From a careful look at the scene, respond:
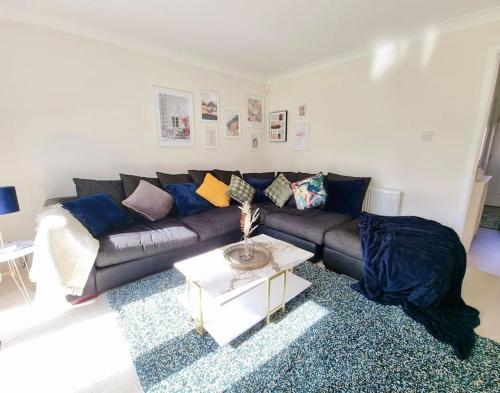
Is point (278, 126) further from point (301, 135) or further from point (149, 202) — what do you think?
point (149, 202)

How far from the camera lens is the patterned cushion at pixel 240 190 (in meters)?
3.21

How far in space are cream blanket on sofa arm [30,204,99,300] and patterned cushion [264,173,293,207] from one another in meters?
2.19

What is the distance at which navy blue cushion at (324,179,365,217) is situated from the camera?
2.77m

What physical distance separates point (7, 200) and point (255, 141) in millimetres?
3331

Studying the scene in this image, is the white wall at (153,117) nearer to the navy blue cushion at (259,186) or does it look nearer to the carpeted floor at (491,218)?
the navy blue cushion at (259,186)

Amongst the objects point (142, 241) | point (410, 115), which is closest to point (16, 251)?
point (142, 241)

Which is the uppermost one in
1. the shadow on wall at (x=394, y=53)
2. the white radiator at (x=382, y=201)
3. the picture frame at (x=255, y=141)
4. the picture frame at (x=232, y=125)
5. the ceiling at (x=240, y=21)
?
the ceiling at (x=240, y=21)

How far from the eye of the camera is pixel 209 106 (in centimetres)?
353

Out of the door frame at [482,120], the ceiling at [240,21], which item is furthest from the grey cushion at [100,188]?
the door frame at [482,120]

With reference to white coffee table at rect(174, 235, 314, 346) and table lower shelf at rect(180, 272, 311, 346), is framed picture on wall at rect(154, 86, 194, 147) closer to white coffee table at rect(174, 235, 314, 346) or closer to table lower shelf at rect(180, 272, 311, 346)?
white coffee table at rect(174, 235, 314, 346)

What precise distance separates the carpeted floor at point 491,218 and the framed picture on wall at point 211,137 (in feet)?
15.1

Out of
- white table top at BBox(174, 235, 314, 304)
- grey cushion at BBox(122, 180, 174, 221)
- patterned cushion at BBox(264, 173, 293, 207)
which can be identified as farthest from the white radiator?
grey cushion at BBox(122, 180, 174, 221)

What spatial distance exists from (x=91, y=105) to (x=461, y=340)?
3.85 m

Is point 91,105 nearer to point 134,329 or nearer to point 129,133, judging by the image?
point 129,133
